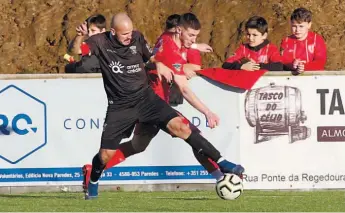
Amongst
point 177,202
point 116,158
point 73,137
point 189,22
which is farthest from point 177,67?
point 177,202

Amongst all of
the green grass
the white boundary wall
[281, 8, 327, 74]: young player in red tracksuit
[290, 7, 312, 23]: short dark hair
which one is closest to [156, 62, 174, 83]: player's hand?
the green grass

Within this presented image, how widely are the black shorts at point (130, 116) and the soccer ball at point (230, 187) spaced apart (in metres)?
1.02

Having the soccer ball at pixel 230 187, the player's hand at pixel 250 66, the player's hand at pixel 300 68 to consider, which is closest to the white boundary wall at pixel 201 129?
the player's hand at pixel 300 68

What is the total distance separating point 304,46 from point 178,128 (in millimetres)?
3086

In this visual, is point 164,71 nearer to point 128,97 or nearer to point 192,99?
point 128,97

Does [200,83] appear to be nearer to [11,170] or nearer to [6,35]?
[11,170]

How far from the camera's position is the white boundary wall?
51.9ft

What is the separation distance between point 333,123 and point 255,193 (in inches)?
54.7

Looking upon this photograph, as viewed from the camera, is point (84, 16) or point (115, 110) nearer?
point (115, 110)

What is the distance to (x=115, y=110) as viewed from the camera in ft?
46.7

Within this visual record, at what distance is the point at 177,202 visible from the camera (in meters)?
14.1

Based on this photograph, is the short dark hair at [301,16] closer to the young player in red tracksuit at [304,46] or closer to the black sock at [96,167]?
the young player in red tracksuit at [304,46]

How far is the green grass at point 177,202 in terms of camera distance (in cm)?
1310

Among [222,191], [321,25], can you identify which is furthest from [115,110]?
[321,25]
